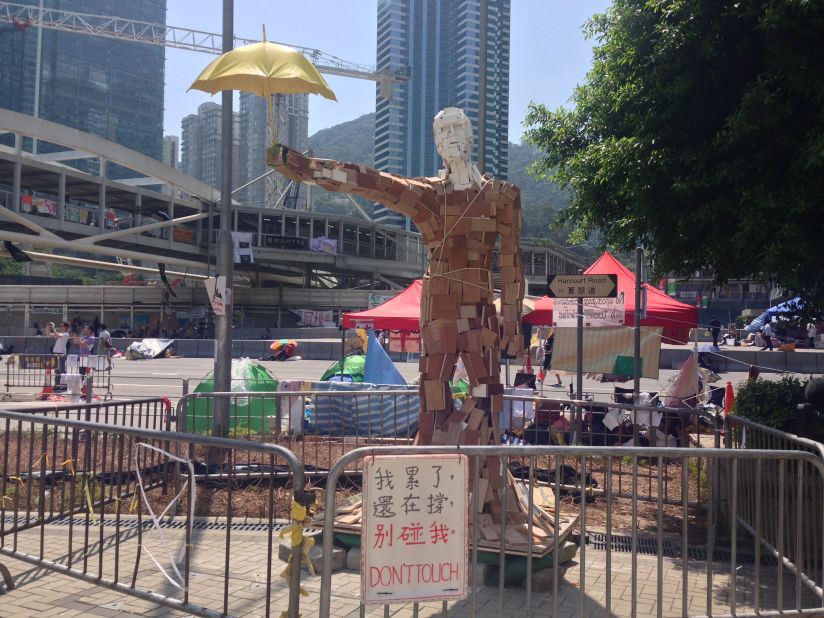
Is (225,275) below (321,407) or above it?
above

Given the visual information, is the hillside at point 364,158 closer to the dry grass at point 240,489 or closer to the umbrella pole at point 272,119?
the dry grass at point 240,489

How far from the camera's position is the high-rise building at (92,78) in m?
92.9

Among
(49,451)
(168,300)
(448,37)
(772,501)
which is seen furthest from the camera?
(168,300)

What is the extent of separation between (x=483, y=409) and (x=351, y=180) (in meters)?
2.03

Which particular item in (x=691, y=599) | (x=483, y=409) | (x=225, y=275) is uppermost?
(x=225, y=275)

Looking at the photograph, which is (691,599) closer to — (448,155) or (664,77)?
(448,155)

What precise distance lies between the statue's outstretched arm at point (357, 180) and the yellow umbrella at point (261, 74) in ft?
0.87

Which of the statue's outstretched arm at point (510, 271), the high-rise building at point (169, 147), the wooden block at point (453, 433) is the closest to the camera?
the wooden block at point (453, 433)

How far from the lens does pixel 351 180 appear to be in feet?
18.0

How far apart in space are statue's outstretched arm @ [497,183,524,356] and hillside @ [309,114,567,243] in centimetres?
9202

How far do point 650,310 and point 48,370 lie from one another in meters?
13.4

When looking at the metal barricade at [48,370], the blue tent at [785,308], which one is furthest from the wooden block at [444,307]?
the metal barricade at [48,370]

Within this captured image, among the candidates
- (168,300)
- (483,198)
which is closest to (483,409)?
(483,198)

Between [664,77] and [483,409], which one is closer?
[483,409]
